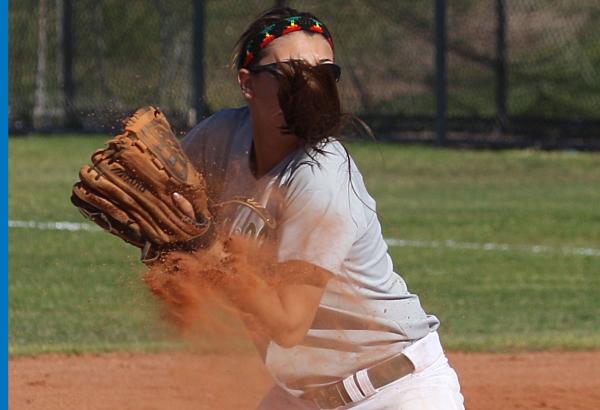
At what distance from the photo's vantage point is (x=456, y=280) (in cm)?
949

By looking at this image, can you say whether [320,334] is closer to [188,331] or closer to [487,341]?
[188,331]

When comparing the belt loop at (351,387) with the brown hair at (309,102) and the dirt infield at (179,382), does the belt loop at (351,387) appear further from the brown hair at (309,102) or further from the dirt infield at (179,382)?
the dirt infield at (179,382)

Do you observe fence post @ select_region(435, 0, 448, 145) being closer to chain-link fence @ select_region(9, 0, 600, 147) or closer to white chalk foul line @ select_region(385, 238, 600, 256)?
chain-link fence @ select_region(9, 0, 600, 147)

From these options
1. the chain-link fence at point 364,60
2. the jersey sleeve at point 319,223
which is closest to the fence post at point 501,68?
the chain-link fence at point 364,60

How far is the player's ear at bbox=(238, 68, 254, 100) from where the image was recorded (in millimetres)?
3496

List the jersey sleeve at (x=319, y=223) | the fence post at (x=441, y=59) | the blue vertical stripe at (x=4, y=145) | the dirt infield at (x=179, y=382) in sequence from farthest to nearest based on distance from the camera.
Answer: the fence post at (x=441, y=59), the dirt infield at (x=179, y=382), the blue vertical stripe at (x=4, y=145), the jersey sleeve at (x=319, y=223)

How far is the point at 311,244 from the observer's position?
331cm

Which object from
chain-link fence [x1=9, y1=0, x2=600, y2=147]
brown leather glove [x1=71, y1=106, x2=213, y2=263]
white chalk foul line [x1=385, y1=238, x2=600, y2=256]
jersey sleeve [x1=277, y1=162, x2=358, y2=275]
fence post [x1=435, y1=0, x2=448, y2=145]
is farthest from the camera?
chain-link fence [x1=9, y1=0, x2=600, y2=147]

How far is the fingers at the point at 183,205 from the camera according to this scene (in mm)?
3421

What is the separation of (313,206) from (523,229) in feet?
28.0

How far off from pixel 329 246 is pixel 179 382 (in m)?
3.49

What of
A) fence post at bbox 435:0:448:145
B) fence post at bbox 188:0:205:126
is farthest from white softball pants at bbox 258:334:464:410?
fence post at bbox 188:0:205:126

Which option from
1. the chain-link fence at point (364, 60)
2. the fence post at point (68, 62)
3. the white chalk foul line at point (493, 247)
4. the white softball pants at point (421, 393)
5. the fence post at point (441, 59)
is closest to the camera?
the white softball pants at point (421, 393)

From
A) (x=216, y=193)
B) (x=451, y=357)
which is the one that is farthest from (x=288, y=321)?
(x=451, y=357)
